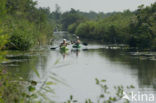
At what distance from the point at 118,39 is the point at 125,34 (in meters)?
7.98

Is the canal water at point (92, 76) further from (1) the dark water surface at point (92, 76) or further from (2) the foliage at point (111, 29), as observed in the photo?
(2) the foliage at point (111, 29)

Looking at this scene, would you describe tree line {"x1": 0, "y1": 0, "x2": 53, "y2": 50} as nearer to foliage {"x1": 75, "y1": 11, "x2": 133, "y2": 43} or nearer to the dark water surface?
the dark water surface

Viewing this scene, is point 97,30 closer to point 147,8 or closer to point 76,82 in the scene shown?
point 147,8

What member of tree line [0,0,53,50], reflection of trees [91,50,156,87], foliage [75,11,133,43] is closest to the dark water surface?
reflection of trees [91,50,156,87]

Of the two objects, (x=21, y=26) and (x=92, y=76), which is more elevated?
(x=21, y=26)

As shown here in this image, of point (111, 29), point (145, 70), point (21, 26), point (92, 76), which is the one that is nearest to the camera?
point (92, 76)

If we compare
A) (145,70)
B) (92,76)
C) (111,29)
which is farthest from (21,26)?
(111,29)

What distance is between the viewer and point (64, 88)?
17.5 metres

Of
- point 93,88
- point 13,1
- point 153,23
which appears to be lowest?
point 93,88

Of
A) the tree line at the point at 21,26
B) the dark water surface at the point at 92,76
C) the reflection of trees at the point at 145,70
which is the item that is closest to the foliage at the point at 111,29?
the tree line at the point at 21,26

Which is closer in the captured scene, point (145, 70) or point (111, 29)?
point (145, 70)

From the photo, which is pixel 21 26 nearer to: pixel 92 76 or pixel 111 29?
pixel 92 76

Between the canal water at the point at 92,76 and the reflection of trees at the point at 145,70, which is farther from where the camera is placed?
the reflection of trees at the point at 145,70

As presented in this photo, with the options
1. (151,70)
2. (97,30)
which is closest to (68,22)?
(97,30)
